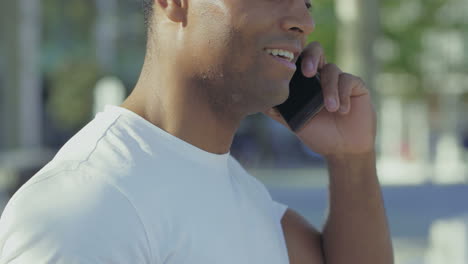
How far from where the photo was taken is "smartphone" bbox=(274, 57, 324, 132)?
2369mm

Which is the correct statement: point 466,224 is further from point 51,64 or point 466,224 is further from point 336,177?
point 51,64

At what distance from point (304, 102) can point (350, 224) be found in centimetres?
38

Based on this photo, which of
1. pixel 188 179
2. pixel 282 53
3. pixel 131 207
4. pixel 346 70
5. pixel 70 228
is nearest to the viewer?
pixel 70 228

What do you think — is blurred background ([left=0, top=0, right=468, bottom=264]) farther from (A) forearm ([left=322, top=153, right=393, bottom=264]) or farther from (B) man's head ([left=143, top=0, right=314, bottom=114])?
(B) man's head ([left=143, top=0, right=314, bottom=114])

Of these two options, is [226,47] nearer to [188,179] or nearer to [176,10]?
[176,10]

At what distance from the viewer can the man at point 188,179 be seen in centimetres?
148

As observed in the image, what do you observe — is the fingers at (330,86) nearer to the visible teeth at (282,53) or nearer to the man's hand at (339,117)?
the man's hand at (339,117)

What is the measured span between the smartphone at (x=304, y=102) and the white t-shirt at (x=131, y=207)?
19.4 inches

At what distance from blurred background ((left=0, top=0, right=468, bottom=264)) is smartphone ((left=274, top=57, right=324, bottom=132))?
→ 460 centimetres

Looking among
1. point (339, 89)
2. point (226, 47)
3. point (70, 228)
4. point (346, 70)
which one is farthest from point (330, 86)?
point (346, 70)

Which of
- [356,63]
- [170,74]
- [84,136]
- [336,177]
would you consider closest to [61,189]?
[84,136]

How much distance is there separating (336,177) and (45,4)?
27.0 meters

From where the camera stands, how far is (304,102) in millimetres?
2377

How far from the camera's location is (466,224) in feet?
30.3
